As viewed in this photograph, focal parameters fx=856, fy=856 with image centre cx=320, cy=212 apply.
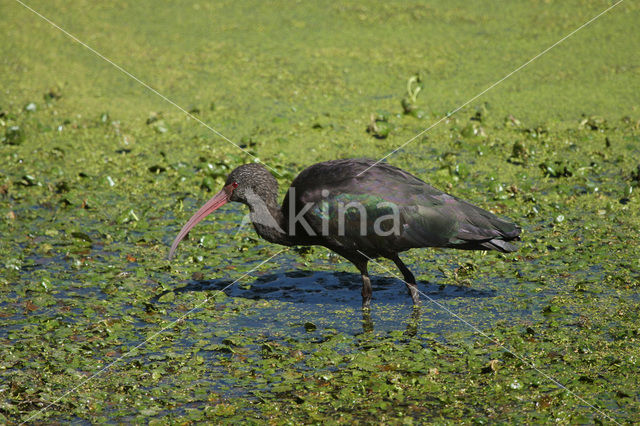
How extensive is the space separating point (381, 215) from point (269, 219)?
919 mm

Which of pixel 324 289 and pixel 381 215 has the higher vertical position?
pixel 381 215

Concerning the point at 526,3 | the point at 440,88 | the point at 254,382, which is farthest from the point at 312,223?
A: the point at 526,3

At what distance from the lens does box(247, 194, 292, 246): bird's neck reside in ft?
22.0

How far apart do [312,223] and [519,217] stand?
8.45 feet

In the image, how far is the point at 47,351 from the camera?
19.7 ft

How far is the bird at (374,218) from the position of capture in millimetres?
6430

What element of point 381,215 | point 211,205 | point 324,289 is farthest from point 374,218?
point 211,205

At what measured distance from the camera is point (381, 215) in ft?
21.1

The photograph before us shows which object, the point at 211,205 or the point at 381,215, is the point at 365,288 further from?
the point at 211,205

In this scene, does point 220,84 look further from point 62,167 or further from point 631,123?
point 631,123

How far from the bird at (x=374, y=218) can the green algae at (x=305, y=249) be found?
0.53 metres

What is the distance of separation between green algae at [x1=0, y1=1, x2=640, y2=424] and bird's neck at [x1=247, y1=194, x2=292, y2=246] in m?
0.56

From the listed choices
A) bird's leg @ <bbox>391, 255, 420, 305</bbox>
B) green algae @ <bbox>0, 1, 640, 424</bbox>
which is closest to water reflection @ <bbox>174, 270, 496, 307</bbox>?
green algae @ <bbox>0, 1, 640, 424</bbox>

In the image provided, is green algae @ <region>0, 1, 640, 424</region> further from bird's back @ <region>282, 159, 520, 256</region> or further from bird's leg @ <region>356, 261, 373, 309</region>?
bird's back @ <region>282, 159, 520, 256</region>
